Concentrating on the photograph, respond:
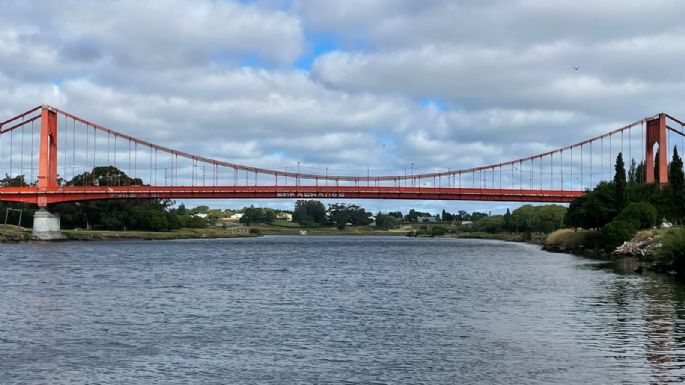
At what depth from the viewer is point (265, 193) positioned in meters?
113

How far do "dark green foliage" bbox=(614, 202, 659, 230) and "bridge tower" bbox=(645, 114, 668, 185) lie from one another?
1884 cm

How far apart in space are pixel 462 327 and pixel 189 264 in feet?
148

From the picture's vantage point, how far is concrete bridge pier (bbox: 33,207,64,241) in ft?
384

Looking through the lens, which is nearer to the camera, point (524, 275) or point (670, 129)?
point (524, 275)

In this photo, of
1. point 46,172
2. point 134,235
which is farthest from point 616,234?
point 134,235

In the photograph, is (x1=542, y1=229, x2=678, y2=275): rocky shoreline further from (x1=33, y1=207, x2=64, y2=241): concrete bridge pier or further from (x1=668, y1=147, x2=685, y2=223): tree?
(x1=33, y1=207, x2=64, y2=241): concrete bridge pier

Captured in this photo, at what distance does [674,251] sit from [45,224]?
92245mm

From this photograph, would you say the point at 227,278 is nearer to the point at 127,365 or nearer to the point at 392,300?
the point at 392,300

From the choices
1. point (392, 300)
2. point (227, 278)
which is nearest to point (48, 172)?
point (227, 278)

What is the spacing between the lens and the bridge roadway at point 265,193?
11156 cm

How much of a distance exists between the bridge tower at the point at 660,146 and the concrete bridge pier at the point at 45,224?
282 ft

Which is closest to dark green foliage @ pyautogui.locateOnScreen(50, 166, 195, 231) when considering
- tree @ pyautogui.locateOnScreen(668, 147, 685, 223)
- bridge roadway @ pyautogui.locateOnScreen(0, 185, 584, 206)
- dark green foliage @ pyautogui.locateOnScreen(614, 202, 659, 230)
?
bridge roadway @ pyautogui.locateOnScreen(0, 185, 584, 206)

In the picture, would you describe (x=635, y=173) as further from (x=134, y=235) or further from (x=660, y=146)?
(x=134, y=235)

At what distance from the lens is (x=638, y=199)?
93.8m
